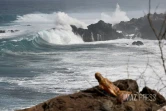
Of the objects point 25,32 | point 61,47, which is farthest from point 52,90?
point 25,32

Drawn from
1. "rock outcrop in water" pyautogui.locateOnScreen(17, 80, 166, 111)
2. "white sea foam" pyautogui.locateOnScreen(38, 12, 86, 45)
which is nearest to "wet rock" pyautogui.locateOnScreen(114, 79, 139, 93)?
"rock outcrop in water" pyautogui.locateOnScreen(17, 80, 166, 111)

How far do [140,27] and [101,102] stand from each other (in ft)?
141

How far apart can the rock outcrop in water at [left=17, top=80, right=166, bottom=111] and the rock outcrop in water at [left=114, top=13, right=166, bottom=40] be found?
34638 mm

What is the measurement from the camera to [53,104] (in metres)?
6.38

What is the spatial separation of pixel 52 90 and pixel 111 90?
14.1m

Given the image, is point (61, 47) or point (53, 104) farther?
point (61, 47)

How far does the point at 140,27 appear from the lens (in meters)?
48.5

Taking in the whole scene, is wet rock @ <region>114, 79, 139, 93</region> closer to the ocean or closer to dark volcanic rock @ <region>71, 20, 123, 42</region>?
the ocean

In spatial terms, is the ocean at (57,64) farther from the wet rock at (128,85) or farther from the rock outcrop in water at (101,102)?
the rock outcrop in water at (101,102)

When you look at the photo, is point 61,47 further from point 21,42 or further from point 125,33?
point 125,33

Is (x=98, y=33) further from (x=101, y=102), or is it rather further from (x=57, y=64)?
(x=101, y=102)

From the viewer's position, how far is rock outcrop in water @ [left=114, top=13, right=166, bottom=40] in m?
A: 43.3

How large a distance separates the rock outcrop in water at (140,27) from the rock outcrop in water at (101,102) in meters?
34.6

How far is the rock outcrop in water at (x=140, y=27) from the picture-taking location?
142 feet
